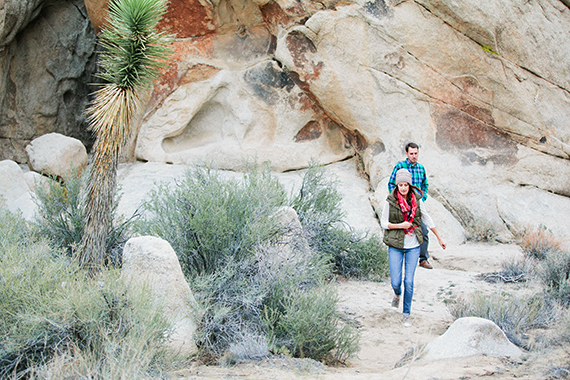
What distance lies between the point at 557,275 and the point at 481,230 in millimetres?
3166

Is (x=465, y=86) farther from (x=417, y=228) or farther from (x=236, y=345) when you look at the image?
(x=236, y=345)

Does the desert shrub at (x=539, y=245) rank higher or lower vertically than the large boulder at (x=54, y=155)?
lower

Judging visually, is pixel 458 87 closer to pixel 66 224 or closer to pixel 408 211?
pixel 408 211

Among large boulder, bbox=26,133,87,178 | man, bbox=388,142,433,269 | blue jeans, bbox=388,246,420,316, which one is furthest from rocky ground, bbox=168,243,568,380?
large boulder, bbox=26,133,87,178

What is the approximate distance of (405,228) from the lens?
4.86 meters

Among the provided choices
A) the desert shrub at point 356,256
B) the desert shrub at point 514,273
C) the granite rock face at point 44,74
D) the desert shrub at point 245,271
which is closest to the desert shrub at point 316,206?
the desert shrub at point 356,256

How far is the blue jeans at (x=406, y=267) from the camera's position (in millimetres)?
4906

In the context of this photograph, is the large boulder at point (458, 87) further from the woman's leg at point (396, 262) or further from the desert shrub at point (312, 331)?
the desert shrub at point (312, 331)

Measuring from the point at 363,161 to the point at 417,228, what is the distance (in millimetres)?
5940

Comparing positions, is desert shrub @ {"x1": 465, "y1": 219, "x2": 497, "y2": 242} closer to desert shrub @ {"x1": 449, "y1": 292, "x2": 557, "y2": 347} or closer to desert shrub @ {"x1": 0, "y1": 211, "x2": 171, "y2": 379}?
desert shrub @ {"x1": 449, "y1": 292, "x2": 557, "y2": 347}

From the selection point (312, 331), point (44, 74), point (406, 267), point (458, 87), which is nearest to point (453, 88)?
point (458, 87)

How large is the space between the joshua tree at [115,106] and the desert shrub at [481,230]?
21.0ft

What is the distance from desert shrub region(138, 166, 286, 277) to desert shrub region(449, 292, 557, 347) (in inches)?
87.0

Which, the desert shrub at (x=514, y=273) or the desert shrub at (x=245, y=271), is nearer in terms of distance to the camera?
the desert shrub at (x=245, y=271)
